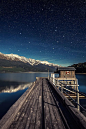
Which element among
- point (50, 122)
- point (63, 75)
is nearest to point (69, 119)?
point (50, 122)

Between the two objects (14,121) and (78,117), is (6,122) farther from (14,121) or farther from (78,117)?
(78,117)

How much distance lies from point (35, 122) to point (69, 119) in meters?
1.89

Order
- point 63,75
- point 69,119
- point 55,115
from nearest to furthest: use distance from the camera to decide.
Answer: point 69,119, point 55,115, point 63,75

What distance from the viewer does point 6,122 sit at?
4059 millimetres

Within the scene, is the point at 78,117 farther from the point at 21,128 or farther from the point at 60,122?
the point at 21,128

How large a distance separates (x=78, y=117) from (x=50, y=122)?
1.47 metres

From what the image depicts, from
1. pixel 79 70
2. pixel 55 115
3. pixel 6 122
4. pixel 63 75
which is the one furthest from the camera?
pixel 79 70

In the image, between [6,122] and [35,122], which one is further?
[35,122]

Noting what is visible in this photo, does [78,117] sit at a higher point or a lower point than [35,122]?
higher

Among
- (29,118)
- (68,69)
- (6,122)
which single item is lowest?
(29,118)

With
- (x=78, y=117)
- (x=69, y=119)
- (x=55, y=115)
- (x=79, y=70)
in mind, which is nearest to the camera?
(x=78, y=117)

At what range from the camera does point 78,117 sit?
4.44 meters

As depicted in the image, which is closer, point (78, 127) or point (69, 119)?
point (78, 127)

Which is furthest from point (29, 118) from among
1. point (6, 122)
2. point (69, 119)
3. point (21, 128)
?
point (69, 119)
